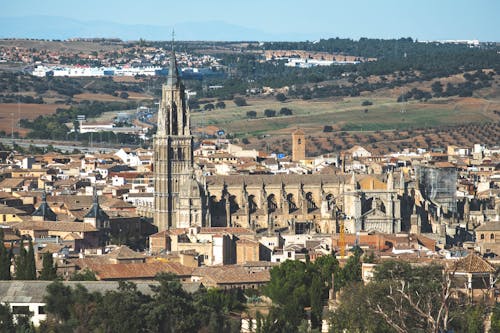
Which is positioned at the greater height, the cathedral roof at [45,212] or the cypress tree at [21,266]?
the cypress tree at [21,266]

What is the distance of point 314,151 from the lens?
170m

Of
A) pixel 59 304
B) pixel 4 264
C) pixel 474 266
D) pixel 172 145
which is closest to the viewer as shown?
pixel 59 304

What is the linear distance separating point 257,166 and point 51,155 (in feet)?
88.4

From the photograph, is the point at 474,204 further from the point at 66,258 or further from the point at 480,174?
the point at 66,258

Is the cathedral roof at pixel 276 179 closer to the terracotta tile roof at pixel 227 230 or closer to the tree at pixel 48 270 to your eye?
the terracotta tile roof at pixel 227 230

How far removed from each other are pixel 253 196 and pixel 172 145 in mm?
6110

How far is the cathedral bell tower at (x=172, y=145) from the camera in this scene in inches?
4252

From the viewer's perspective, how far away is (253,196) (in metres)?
107

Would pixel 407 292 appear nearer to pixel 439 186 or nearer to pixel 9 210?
pixel 9 210

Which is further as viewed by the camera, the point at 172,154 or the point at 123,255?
the point at 172,154

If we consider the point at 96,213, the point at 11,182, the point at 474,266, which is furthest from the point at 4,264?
the point at 11,182

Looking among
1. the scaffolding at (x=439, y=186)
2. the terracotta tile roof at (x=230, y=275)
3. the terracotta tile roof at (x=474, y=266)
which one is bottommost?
the scaffolding at (x=439, y=186)

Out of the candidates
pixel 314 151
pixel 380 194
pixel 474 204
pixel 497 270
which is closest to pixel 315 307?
pixel 497 270

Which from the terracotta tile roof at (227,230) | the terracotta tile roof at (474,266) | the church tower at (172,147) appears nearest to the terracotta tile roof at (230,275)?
the terracotta tile roof at (474,266)
